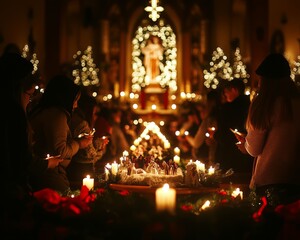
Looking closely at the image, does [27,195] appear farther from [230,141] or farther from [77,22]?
[77,22]

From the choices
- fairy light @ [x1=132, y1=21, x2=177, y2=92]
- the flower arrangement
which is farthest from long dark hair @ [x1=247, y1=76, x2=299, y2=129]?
fairy light @ [x1=132, y1=21, x2=177, y2=92]

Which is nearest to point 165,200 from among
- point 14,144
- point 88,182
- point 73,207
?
point 73,207

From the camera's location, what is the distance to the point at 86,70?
19.0 m

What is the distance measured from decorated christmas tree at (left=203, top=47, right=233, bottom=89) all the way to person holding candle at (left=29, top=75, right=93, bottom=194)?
543 inches

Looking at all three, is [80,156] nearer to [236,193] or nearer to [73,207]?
[236,193]

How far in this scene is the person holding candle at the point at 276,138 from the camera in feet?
14.3

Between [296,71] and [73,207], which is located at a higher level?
[296,71]

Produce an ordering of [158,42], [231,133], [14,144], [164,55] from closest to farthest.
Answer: [14,144] → [231,133] → [158,42] → [164,55]

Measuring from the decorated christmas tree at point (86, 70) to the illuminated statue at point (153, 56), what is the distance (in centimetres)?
182

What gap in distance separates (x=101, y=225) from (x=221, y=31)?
1804 cm

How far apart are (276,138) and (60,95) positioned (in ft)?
6.15

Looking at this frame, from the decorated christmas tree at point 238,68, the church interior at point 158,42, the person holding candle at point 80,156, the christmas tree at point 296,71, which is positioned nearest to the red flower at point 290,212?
the person holding candle at point 80,156

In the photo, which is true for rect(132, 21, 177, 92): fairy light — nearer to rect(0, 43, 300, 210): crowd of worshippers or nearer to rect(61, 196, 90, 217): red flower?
rect(0, 43, 300, 210): crowd of worshippers

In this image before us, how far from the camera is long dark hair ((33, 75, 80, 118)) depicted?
4980 millimetres
